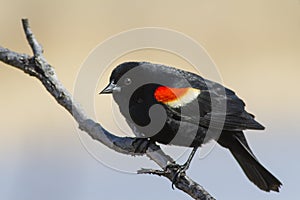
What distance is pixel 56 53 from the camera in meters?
3.92

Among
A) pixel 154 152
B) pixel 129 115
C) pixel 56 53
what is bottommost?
pixel 154 152

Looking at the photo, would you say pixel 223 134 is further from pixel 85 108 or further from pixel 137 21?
pixel 137 21

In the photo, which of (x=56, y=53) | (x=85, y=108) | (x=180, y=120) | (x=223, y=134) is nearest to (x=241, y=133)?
(x=223, y=134)

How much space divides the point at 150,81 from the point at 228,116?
0.24 meters

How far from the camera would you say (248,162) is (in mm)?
2148

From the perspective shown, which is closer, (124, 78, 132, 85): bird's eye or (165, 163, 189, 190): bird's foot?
(165, 163, 189, 190): bird's foot

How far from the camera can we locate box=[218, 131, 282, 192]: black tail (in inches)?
81.6

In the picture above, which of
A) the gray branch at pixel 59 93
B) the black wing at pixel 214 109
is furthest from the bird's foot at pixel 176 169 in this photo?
the black wing at pixel 214 109

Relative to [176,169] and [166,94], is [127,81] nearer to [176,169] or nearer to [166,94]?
[166,94]

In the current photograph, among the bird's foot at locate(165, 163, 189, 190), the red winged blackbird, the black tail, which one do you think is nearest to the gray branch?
the bird's foot at locate(165, 163, 189, 190)

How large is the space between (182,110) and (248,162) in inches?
10.2

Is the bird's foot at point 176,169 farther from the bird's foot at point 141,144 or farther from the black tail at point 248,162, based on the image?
the black tail at point 248,162

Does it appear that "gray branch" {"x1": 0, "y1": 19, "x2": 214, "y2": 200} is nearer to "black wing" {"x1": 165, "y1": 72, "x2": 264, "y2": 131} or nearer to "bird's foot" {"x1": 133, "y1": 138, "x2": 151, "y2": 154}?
"bird's foot" {"x1": 133, "y1": 138, "x2": 151, "y2": 154}

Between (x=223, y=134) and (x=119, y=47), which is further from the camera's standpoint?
(x=223, y=134)
